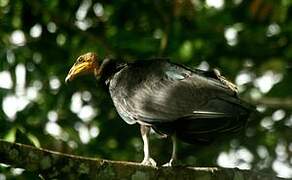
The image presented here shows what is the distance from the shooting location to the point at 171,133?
496 cm

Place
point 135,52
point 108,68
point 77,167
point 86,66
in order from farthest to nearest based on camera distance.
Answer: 1. point 135,52
2. point 86,66
3. point 108,68
4. point 77,167

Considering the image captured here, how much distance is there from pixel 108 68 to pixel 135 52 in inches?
81.5

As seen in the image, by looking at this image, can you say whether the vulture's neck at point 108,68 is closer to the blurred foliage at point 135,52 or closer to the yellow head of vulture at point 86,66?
the yellow head of vulture at point 86,66

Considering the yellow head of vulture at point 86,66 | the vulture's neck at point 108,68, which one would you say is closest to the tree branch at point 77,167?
the vulture's neck at point 108,68

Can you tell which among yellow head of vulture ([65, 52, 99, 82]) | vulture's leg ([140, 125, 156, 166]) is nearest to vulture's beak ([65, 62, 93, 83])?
yellow head of vulture ([65, 52, 99, 82])

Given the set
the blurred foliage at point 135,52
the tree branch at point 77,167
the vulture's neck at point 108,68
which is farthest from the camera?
the blurred foliage at point 135,52

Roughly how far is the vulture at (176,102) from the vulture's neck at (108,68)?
0.07m

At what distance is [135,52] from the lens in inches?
299

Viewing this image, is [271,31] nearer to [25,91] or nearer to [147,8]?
[147,8]

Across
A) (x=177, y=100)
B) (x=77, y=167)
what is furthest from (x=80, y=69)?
(x=77, y=167)

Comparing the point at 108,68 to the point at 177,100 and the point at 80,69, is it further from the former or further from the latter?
the point at 177,100

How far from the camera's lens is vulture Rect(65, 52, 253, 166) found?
15.3 feet

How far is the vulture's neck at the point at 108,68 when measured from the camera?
18.1 ft

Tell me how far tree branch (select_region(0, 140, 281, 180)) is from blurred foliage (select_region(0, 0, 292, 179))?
2613mm
